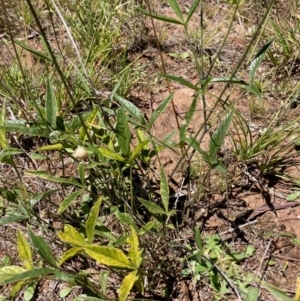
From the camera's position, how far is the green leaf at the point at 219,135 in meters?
1.08

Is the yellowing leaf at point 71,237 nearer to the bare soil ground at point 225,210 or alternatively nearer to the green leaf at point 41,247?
the green leaf at point 41,247

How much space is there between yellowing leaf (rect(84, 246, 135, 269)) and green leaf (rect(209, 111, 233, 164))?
0.29 metres

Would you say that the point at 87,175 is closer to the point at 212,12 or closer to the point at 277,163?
the point at 277,163

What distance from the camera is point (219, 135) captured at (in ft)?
3.62

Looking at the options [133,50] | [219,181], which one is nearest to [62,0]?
[133,50]

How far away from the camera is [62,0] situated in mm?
1972

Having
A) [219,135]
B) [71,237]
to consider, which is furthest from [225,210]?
[71,237]

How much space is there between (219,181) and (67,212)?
0.47 metres

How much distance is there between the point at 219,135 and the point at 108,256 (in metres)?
0.36

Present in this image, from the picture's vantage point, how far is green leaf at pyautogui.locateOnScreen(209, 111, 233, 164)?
1076 millimetres

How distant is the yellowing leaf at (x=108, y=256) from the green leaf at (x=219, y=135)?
11.6 inches

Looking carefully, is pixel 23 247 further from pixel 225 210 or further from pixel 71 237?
pixel 225 210

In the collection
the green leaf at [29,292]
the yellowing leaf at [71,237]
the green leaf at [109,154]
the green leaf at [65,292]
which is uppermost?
the green leaf at [109,154]

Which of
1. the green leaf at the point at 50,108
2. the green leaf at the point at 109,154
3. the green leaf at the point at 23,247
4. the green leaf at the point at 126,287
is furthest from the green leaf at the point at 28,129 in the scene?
the green leaf at the point at 126,287
